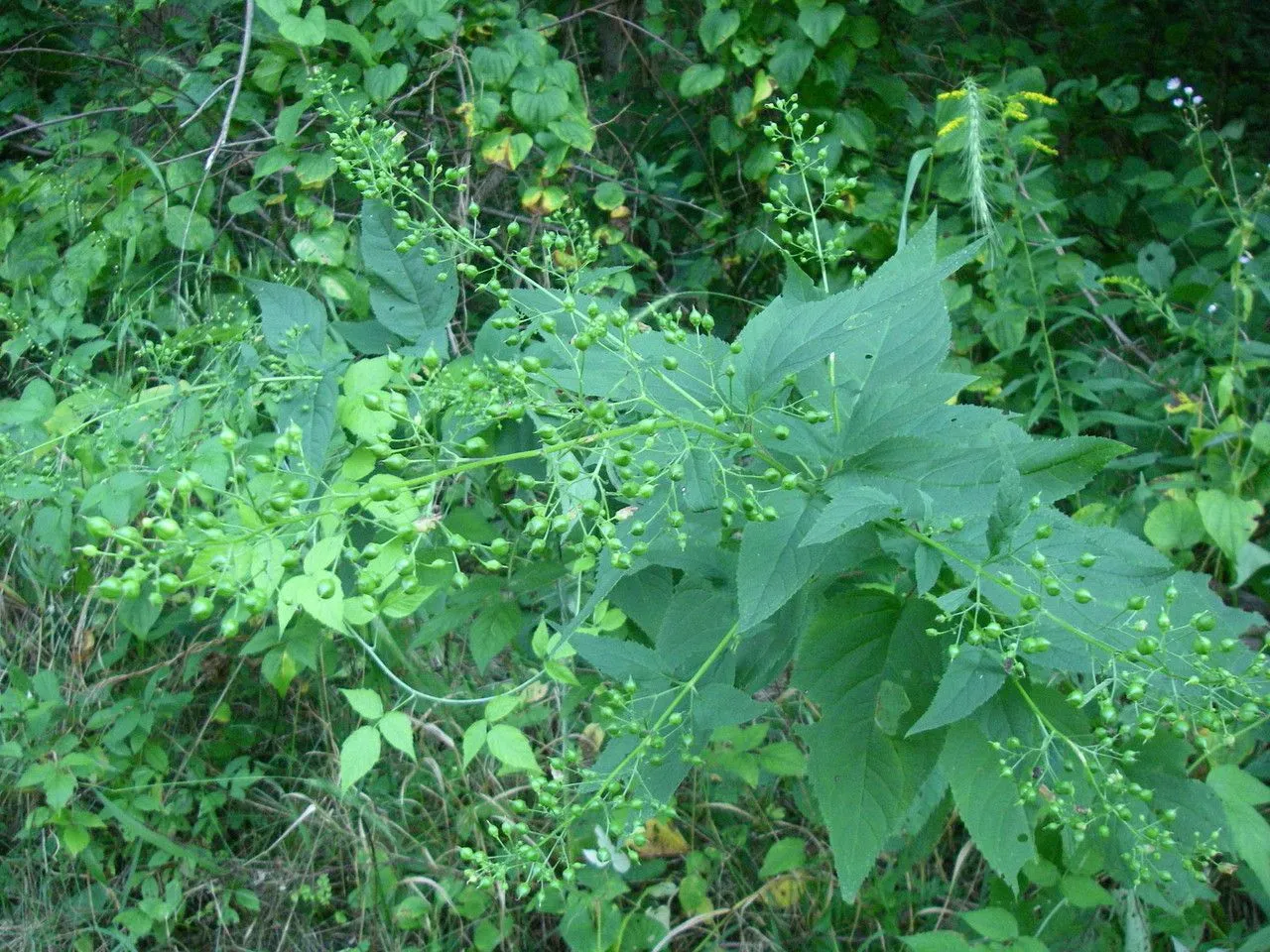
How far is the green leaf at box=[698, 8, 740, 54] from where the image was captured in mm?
3350

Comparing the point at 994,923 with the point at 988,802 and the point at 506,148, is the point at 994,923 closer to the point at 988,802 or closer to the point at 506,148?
the point at 988,802

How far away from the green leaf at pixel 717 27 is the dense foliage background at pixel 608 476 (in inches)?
0.5

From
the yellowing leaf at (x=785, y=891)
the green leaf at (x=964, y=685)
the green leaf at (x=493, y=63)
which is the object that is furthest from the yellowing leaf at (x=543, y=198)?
the green leaf at (x=964, y=685)

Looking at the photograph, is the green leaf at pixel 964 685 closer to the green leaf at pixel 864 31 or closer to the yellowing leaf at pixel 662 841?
the yellowing leaf at pixel 662 841

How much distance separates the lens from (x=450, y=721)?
2.57 metres

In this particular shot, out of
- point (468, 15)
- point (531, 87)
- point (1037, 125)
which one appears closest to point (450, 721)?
point (531, 87)

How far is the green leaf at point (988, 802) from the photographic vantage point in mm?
1222

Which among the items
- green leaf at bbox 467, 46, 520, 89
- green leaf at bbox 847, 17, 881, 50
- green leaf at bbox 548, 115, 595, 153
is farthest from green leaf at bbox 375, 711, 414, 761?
green leaf at bbox 847, 17, 881, 50

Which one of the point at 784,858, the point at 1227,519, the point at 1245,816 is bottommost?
the point at 784,858

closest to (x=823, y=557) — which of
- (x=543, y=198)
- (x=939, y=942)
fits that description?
(x=939, y=942)

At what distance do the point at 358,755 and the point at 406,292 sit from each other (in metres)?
0.85

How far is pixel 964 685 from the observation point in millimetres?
1134

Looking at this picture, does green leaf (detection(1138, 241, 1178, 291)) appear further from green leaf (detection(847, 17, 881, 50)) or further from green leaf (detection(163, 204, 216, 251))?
green leaf (detection(163, 204, 216, 251))

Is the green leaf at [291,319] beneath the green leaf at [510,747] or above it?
above
